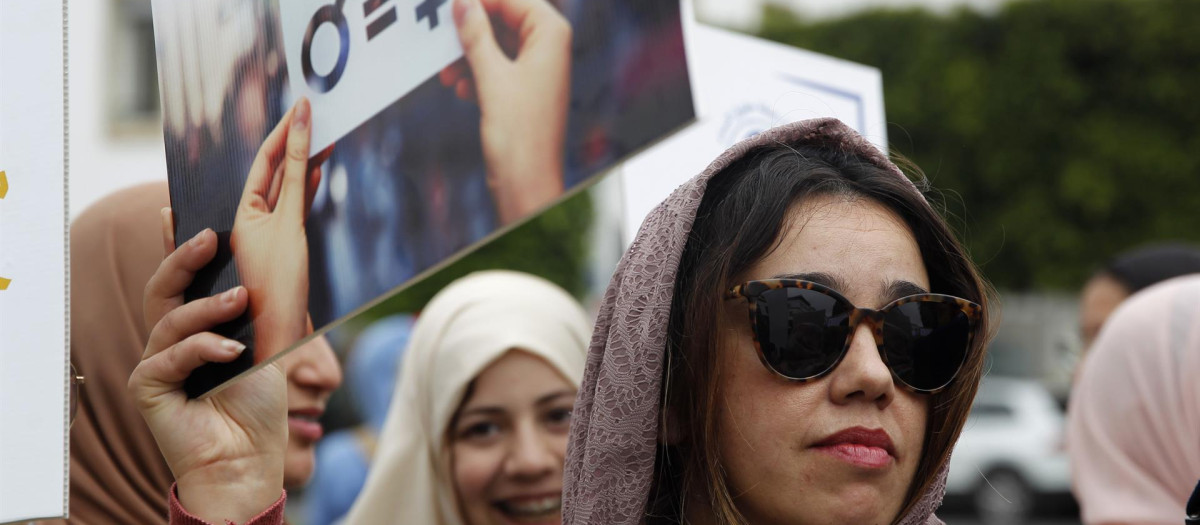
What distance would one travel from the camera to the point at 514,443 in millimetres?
3080

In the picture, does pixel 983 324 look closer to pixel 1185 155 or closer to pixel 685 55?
pixel 685 55

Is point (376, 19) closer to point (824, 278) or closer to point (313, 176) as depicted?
point (313, 176)

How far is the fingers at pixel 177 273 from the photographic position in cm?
179

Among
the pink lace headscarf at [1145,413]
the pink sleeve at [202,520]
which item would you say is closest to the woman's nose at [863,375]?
the pink sleeve at [202,520]

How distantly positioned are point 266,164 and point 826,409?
2.84 ft

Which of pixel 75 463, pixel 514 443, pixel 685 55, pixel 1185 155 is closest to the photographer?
pixel 685 55

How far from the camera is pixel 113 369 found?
7.93 feet

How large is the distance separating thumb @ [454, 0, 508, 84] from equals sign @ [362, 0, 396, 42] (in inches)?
3.9

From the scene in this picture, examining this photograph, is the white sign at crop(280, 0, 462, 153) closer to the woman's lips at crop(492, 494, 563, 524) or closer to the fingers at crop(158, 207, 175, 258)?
the fingers at crop(158, 207, 175, 258)

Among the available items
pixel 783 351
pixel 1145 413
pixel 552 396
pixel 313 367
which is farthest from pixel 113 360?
pixel 1145 413

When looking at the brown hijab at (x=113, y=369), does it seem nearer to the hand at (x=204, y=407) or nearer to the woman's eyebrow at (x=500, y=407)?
the hand at (x=204, y=407)
